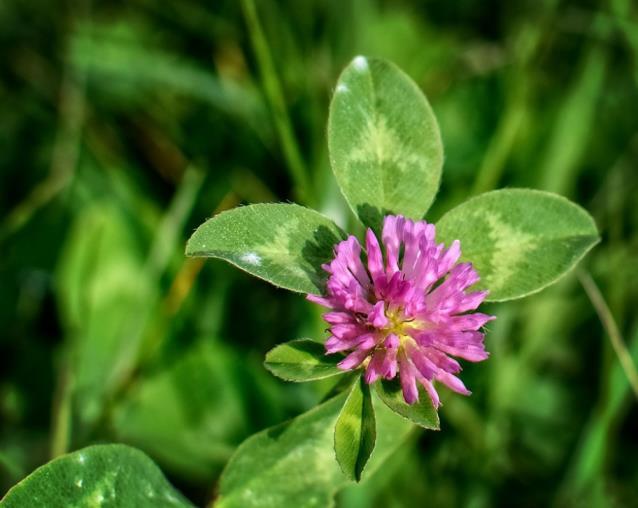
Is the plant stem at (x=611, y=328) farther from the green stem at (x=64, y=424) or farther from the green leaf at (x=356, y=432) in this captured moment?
the green stem at (x=64, y=424)

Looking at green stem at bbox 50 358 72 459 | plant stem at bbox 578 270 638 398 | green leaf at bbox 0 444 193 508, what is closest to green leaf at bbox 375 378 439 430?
green leaf at bbox 0 444 193 508

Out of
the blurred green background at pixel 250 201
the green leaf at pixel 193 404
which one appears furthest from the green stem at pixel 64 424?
the green leaf at pixel 193 404

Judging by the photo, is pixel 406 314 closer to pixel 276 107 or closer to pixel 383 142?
pixel 383 142

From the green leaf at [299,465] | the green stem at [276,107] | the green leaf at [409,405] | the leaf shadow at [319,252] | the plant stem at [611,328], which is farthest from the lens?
the green stem at [276,107]

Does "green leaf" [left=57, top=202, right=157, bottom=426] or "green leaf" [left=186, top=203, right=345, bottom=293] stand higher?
"green leaf" [left=186, top=203, right=345, bottom=293]

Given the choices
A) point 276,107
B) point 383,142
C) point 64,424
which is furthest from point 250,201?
point 383,142

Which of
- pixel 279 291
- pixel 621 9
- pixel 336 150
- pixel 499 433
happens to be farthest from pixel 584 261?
pixel 336 150

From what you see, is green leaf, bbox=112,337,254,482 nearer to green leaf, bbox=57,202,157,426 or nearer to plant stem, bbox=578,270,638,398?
green leaf, bbox=57,202,157,426
